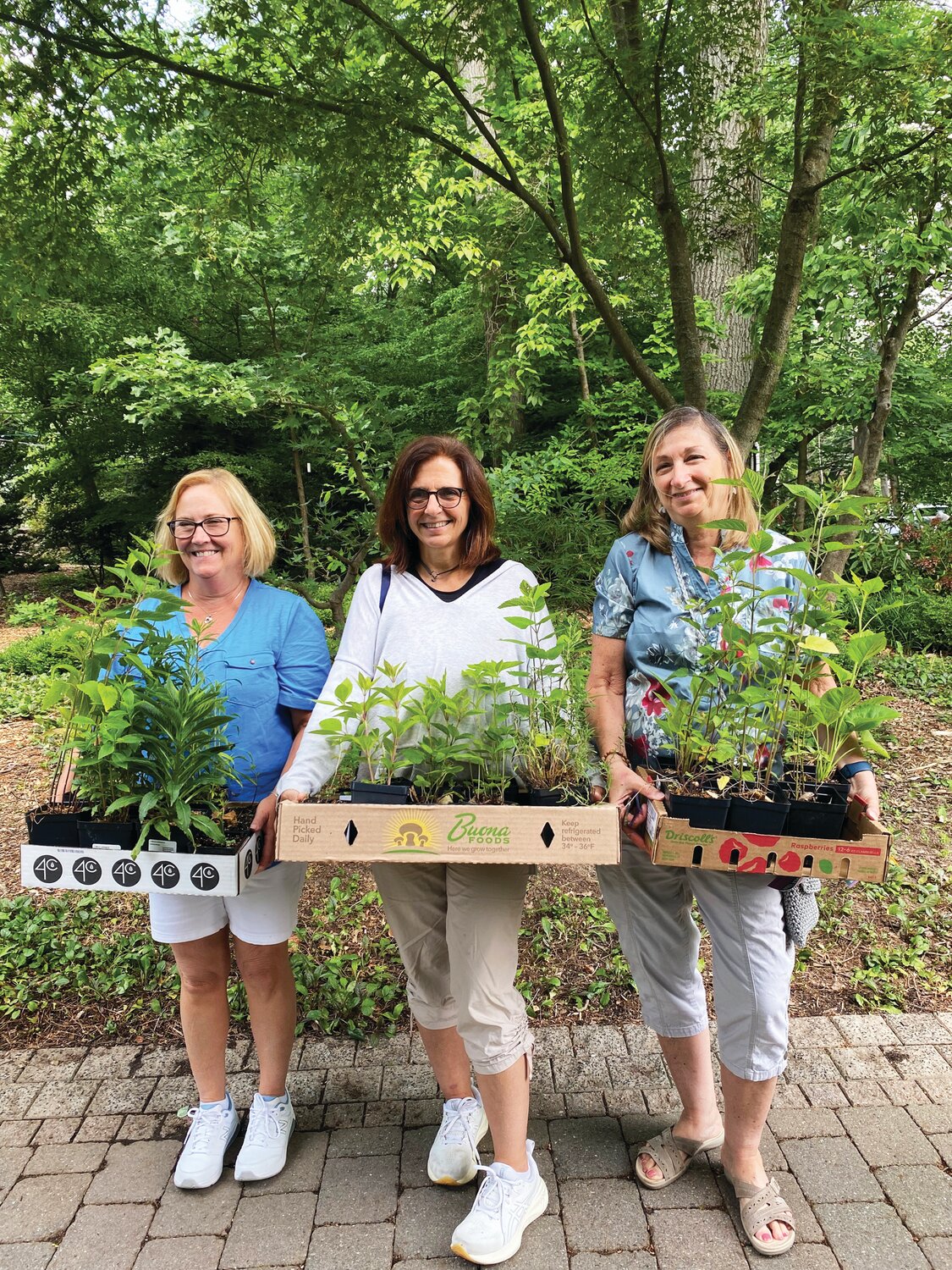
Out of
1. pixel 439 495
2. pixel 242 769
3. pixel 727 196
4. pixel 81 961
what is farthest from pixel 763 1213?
pixel 727 196

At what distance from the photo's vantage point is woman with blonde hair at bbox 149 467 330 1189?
7.06 ft

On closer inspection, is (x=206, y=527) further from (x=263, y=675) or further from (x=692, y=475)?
(x=692, y=475)

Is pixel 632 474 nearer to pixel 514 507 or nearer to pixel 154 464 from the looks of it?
pixel 514 507

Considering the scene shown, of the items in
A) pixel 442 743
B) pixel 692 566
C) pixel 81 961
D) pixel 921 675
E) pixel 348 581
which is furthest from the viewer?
pixel 921 675

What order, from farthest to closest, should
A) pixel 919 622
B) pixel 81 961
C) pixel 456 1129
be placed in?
1. pixel 919 622
2. pixel 81 961
3. pixel 456 1129

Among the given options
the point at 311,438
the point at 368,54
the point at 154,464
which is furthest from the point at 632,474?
the point at 154,464

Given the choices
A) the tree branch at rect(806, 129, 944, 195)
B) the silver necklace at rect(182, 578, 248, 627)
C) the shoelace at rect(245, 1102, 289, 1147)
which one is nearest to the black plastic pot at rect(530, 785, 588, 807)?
the silver necklace at rect(182, 578, 248, 627)

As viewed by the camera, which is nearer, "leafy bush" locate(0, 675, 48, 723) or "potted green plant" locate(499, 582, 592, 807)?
"potted green plant" locate(499, 582, 592, 807)

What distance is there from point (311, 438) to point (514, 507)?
4.05 feet

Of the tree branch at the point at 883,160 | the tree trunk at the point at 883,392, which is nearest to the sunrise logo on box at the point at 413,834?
the tree branch at the point at 883,160

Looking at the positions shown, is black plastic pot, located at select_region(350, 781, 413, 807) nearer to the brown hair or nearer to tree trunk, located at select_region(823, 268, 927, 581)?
the brown hair

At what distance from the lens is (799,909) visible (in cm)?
194

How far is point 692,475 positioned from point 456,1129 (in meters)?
1.92

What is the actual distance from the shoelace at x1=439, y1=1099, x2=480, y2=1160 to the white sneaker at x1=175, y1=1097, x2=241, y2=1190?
2.09 ft
